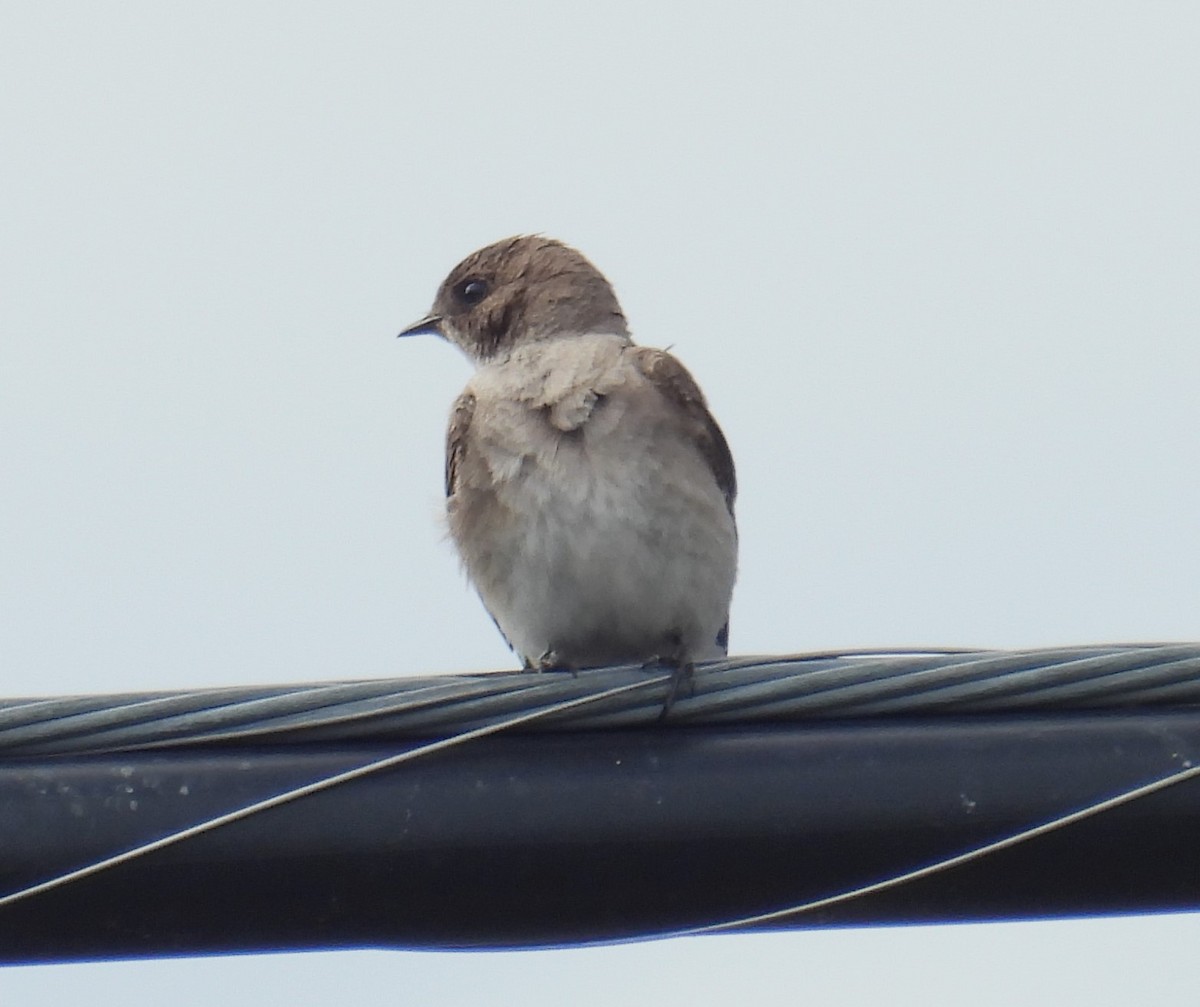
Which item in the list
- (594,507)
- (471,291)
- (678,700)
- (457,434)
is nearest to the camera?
(678,700)

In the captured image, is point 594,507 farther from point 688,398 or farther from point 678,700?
point 678,700

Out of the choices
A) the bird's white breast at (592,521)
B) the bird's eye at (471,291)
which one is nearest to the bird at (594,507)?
the bird's white breast at (592,521)

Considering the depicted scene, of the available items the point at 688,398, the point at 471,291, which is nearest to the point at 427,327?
the point at 471,291

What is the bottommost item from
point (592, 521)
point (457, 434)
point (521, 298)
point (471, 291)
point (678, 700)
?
point (678, 700)

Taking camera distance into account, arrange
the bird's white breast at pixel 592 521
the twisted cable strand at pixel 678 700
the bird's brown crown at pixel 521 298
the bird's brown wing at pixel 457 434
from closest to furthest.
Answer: the twisted cable strand at pixel 678 700
the bird's white breast at pixel 592 521
the bird's brown wing at pixel 457 434
the bird's brown crown at pixel 521 298

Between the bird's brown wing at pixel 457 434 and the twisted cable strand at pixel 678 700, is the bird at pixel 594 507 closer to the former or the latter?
the bird's brown wing at pixel 457 434

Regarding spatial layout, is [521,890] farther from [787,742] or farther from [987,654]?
[987,654]
